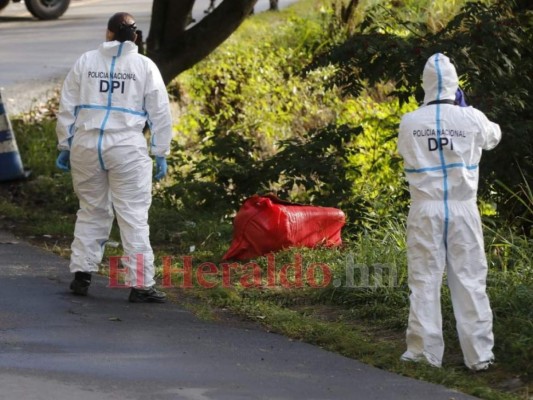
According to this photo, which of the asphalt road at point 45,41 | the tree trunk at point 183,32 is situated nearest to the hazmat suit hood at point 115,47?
the tree trunk at point 183,32

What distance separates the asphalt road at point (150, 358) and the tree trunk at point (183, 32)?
4.67 m

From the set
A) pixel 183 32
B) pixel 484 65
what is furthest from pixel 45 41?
pixel 484 65

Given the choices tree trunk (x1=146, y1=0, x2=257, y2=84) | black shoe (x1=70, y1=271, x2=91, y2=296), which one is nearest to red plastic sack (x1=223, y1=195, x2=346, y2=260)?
black shoe (x1=70, y1=271, x2=91, y2=296)

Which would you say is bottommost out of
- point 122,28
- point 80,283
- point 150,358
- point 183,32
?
point 150,358

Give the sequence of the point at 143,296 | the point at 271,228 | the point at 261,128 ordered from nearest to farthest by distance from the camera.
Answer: the point at 143,296
the point at 271,228
the point at 261,128

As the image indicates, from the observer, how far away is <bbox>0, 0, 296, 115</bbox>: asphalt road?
14.7m

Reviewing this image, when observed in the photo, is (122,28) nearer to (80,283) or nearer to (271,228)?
(80,283)

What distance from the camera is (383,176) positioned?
44.6 feet

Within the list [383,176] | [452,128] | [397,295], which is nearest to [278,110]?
[383,176]

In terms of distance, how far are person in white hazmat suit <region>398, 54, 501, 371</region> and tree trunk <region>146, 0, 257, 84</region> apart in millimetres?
5891

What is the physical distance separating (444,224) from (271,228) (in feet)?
9.53

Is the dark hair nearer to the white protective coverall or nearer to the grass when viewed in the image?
the white protective coverall

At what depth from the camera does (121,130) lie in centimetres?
784

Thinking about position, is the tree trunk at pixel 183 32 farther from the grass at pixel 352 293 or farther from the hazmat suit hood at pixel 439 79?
the hazmat suit hood at pixel 439 79
